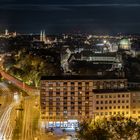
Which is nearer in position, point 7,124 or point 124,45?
point 7,124

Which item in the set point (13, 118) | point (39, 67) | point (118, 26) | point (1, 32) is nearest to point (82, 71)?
point (39, 67)

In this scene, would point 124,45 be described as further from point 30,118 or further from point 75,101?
point 75,101

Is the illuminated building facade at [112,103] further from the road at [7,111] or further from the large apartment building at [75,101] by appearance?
the road at [7,111]

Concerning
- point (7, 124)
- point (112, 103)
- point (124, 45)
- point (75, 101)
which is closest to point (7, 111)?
point (7, 124)

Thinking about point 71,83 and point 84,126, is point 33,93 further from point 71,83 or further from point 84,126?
point 84,126

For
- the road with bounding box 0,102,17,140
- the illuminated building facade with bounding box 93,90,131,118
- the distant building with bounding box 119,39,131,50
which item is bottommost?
the road with bounding box 0,102,17,140

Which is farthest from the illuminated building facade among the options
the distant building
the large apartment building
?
the distant building

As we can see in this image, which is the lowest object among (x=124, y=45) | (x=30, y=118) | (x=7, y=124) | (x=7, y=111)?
(x=7, y=124)

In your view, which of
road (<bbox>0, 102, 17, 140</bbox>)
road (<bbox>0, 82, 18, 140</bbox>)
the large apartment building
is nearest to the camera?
road (<bbox>0, 102, 17, 140</bbox>)

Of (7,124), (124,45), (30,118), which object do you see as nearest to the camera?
(7,124)

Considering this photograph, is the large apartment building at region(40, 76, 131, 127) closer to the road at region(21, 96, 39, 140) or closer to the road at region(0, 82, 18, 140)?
the road at region(21, 96, 39, 140)

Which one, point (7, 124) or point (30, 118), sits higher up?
point (30, 118)
